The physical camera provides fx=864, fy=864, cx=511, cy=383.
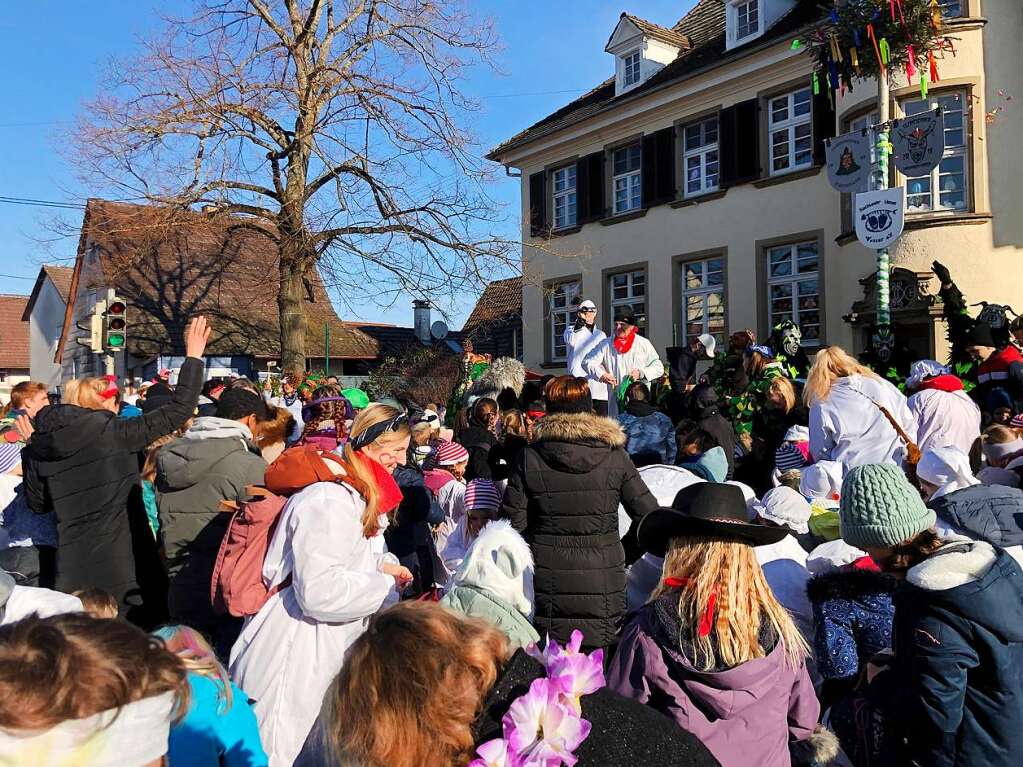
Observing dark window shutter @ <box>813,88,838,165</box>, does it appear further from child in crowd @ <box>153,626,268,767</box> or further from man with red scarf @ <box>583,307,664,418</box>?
child in crowd @ <box>153,626,268,767</box>

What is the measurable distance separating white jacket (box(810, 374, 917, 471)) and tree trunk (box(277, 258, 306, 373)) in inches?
518

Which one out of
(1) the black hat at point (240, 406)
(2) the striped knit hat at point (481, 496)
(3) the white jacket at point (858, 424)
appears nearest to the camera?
(1) the black hat at point (240, 406)

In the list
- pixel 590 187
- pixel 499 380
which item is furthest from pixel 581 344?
pixel 590 187

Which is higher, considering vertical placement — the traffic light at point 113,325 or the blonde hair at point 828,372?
the traffic light at point 113,325

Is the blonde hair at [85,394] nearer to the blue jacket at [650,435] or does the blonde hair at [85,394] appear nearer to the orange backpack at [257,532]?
the orange backpack at [257,532]

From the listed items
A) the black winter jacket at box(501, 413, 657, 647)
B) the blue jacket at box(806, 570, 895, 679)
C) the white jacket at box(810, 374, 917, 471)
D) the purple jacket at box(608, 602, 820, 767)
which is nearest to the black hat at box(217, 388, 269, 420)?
the black winter jacket at box(501, 413, 657, 647)

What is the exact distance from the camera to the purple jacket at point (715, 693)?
2350 millimetres

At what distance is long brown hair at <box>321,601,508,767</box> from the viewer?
5.01ft

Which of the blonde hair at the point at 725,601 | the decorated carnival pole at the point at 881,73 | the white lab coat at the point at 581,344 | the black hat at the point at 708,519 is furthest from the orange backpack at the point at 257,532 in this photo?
the decorated carnival pole at the point at 881,73

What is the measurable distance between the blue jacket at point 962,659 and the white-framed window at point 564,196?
21.0 metres

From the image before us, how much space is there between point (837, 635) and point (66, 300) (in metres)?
36.5

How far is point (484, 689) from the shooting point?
1.58 meters

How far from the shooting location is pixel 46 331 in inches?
1444

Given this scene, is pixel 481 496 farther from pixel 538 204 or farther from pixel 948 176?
pixel 538 204
